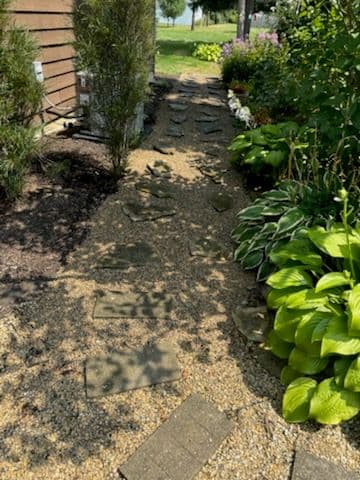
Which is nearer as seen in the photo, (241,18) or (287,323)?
(287,323)

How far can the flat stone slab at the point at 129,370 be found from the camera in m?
2.01

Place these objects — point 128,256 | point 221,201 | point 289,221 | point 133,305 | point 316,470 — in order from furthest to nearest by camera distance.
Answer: point 221,201 → point 128,256 → point 289,221 → point 133,305 → point 316,470

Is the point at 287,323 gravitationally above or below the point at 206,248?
above

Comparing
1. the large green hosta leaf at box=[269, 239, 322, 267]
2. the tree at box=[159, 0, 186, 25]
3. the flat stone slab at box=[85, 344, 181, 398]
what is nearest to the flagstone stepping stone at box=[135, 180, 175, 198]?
the large green hosta leaf at box=[269, 239, 322, 267]

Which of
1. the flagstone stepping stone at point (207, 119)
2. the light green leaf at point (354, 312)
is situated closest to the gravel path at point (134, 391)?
the light green leaf at point (354, 312)

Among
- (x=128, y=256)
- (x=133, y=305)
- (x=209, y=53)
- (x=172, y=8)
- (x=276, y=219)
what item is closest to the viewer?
(x=133, y=305)

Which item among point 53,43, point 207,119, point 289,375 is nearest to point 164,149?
point 207,119

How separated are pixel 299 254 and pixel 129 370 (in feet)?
4.37

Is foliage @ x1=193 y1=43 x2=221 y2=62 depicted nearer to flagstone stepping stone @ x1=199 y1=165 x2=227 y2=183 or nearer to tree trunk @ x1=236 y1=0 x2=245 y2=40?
Answer: tree trunk @ x1=236 y1=0 x2=245 y2=40

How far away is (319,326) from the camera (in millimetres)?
2008

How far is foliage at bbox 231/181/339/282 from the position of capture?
2877 millimetres

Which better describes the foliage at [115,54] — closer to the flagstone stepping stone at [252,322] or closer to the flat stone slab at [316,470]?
the flagstone stepping stone at [252,322]

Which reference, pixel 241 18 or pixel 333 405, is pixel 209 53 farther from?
pixel 333 405

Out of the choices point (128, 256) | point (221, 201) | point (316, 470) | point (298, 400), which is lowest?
point (316, 470)
